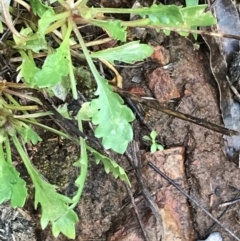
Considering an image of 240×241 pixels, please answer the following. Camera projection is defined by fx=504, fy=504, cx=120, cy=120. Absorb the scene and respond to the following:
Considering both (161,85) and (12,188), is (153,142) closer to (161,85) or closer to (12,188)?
(161,85)

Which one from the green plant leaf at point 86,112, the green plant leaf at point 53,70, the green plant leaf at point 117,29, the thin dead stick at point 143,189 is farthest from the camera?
the thin dead stick at point 143,189

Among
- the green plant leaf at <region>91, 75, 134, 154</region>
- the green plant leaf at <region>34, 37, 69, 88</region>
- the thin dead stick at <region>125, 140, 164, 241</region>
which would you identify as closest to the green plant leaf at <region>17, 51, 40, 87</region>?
the green plant leaf at <region>34, 37, 69, 88</region>

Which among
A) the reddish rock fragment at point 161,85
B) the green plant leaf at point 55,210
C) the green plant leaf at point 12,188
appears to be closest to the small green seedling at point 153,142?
the reddish rock fragment at point 161,85

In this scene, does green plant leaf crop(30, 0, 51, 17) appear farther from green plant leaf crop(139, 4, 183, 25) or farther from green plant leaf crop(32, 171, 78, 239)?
green plant leaf crop(32, 171, 78, 239)

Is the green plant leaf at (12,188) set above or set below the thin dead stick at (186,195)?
above

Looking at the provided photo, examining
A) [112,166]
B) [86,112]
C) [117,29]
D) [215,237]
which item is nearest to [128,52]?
[117,29]

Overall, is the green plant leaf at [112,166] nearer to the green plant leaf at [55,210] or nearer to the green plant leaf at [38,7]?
the green plant leaf at [55,210]

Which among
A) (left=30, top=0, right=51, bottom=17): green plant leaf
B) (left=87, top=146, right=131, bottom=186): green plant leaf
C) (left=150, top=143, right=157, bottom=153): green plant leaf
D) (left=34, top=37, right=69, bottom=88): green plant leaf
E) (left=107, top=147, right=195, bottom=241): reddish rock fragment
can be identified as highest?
(left=30, top=0, right=51, bottom=17): green plant leaf
